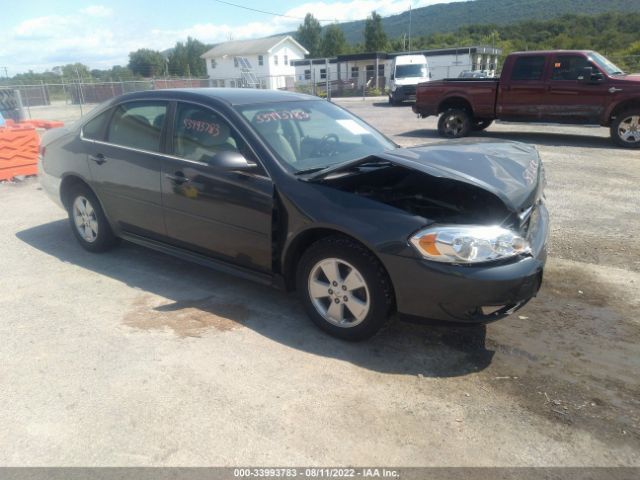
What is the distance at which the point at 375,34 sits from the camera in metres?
71.6

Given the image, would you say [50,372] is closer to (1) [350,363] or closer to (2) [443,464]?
(1) [350,363]

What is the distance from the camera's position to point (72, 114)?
1019 inches

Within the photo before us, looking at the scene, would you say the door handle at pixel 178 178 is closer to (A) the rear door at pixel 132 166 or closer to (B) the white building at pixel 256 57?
(A) the rear door at pixel 132 166

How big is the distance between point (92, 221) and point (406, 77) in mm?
23645

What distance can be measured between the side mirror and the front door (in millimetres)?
122

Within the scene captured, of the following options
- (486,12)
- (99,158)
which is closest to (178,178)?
(99,158)

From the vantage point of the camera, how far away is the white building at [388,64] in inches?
1672

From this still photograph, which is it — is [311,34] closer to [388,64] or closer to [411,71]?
[388,64]

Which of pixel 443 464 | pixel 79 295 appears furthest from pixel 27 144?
pixel 443 464

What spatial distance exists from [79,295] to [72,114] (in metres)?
25.1

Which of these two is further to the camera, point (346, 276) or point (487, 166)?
point (487, 166)

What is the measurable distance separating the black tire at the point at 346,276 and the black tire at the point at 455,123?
1023 cm

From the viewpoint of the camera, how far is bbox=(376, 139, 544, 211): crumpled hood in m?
3.14

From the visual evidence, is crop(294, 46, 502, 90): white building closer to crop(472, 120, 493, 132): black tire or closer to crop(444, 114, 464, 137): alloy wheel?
crop(472, 120, 493, 132): black tire
